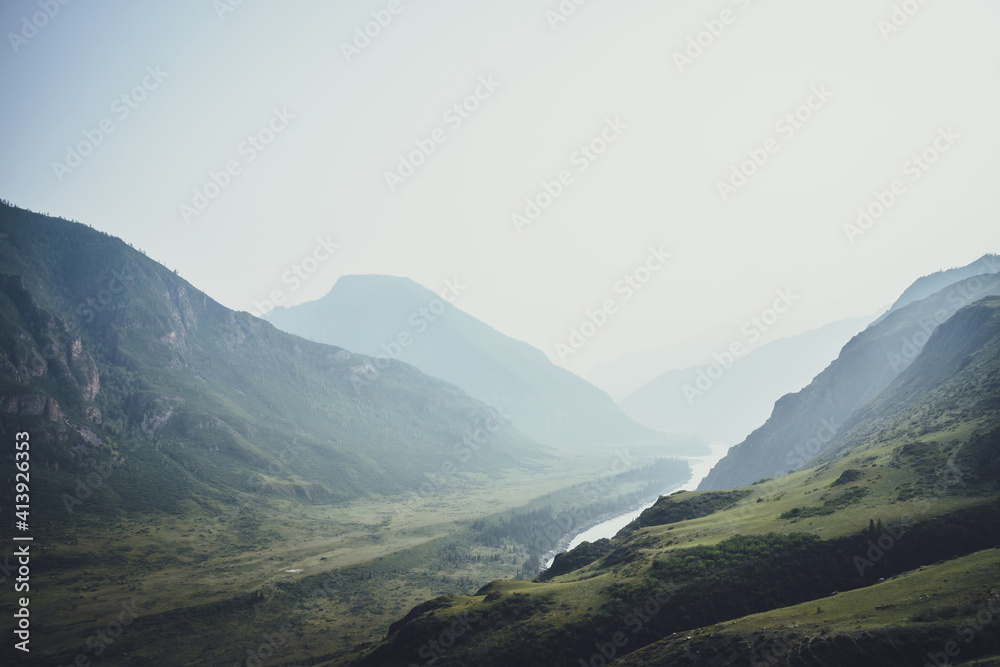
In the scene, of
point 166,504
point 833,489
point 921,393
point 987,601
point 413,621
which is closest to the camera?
point 987,601

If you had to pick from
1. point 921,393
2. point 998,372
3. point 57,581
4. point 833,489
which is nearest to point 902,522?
point 833,489

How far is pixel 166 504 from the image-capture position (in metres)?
179

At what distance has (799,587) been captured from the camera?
62.5 meters

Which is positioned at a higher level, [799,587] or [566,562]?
[566,562]

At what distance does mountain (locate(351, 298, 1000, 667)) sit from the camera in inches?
1758

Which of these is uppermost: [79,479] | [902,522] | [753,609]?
[79,479]

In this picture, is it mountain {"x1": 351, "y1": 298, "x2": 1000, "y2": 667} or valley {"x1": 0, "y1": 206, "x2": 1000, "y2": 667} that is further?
valley {"x1": 0, "y1": 206, "x2": 1000, "y2": 667}

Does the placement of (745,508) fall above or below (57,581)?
below

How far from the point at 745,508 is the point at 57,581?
160 metres

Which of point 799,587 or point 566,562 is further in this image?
point 566,562

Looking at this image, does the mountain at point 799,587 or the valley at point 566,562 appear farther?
the valley at point 566,562

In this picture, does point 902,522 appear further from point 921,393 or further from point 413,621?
point 921,393

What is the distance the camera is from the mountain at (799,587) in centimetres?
4466

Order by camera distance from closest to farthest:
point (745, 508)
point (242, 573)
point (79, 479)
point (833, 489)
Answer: point (833, 489) → point (745, 508) → point (242, 573) → point (79, 479)
